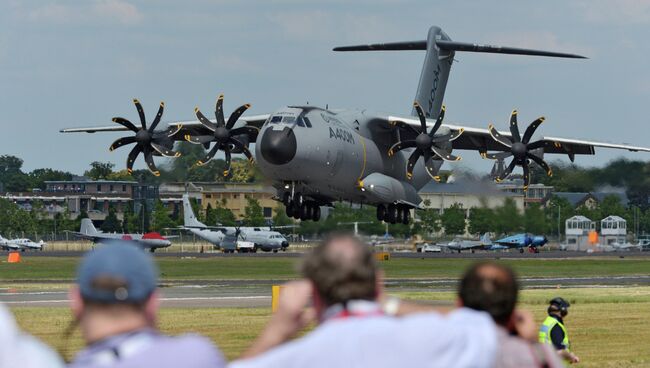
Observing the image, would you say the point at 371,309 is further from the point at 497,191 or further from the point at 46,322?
the point at 497,191

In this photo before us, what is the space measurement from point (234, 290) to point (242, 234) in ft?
196

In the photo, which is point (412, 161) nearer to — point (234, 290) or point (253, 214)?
point (234, 290)

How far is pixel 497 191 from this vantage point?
50.0 metres

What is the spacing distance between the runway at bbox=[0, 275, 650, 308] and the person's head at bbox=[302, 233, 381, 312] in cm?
2636

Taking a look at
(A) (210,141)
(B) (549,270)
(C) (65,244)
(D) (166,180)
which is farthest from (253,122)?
(C) (65,244)

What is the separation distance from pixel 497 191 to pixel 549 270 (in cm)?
985

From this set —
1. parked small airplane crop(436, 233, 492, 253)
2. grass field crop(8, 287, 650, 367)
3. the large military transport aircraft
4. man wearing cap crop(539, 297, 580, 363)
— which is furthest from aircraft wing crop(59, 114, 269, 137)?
parked small airplane crop(436, 233, 492, 253)

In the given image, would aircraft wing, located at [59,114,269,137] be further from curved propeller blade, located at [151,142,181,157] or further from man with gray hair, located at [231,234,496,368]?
man with gray hair, located at [231,234,496,368]

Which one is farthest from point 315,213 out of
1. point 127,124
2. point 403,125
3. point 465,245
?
point 465,245

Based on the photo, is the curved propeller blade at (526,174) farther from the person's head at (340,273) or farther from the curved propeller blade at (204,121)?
the person's head at (340,273)

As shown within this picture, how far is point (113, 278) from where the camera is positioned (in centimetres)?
429

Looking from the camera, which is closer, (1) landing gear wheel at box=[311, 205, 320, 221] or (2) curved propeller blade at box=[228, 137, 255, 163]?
(1) landing gear wheel at box=[311, 205, 320, 221]

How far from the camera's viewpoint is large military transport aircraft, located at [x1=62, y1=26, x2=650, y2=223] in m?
44.0

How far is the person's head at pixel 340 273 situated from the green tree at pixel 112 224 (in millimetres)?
119875
